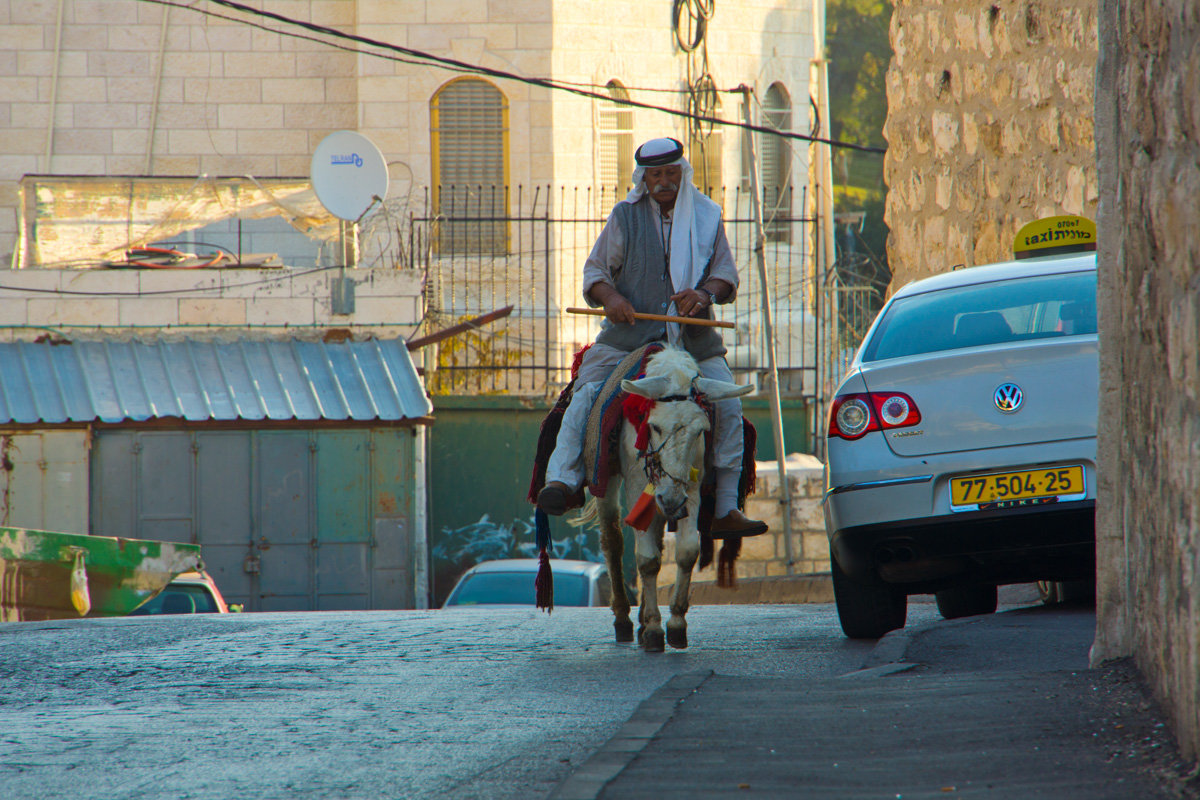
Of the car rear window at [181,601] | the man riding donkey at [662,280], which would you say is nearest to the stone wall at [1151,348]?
the man riding donkey at [662,280]

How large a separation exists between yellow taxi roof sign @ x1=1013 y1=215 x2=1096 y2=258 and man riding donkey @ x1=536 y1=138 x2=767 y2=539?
2229 mm

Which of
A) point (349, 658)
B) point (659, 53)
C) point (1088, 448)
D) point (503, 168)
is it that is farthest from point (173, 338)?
point (1088, 448)

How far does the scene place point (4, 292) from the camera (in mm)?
16641

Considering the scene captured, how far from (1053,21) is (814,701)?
5.95m

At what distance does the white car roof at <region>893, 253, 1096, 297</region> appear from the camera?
686 centimetres

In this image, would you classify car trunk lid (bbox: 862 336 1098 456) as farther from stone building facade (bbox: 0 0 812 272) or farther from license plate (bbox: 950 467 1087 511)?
stone building facade (bbox: 0 0 812 272)

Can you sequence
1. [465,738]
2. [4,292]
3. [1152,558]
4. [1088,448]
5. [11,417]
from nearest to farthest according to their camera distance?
1. [1152,558]
2. [465,738]
3. [1088,448]
4. [11,417]
5. [4,292]

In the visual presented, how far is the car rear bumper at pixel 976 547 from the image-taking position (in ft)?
20.2

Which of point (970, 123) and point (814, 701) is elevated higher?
point (970, 123)

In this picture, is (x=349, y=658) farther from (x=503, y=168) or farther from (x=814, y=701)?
(x=503, y=168)

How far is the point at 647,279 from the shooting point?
7.00m

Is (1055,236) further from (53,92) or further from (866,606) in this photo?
(53,92)

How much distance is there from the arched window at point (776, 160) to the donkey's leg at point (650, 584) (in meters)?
16.9

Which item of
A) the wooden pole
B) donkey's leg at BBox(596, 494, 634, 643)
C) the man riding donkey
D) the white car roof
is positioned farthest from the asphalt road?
the wooden pole
